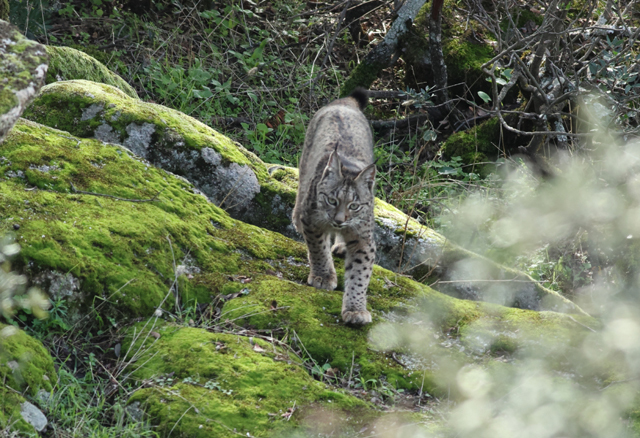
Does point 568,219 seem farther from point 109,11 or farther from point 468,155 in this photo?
point 109,11

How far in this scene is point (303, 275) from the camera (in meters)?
4.86

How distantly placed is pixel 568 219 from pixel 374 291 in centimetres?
215

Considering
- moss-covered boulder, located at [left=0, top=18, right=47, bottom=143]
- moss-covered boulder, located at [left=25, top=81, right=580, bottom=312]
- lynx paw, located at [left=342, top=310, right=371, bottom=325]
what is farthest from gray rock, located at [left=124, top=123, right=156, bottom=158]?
moss-covered boulder, located at [left=0, top=18, right=47, bottom=143]

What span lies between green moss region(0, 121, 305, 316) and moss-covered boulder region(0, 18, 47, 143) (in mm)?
1527

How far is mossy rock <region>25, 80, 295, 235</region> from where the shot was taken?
545 centimetres

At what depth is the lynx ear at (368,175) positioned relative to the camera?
4590mm

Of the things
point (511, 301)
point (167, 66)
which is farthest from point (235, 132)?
point (511, 301)

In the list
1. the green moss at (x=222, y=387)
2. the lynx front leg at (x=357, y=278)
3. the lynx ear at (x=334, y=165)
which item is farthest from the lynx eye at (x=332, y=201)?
the green moss at (x=222, y=387)

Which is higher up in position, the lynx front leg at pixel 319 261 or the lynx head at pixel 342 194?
the lynx head at pixel 342 194

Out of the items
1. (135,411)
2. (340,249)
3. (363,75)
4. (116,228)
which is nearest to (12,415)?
(135,411)

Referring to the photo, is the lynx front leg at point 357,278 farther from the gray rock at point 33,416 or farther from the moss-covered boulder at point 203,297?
the gray rock at point 33,416

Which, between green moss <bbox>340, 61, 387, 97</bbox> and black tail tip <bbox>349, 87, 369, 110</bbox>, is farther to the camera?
green moss <bbox>340, 61, 387, 97</bbox>

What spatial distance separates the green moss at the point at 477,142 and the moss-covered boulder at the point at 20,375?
647 centimetres

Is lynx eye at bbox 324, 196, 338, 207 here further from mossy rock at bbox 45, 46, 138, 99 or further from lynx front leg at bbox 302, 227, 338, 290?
mossy rock at bbox 45, 46, 138, 99
